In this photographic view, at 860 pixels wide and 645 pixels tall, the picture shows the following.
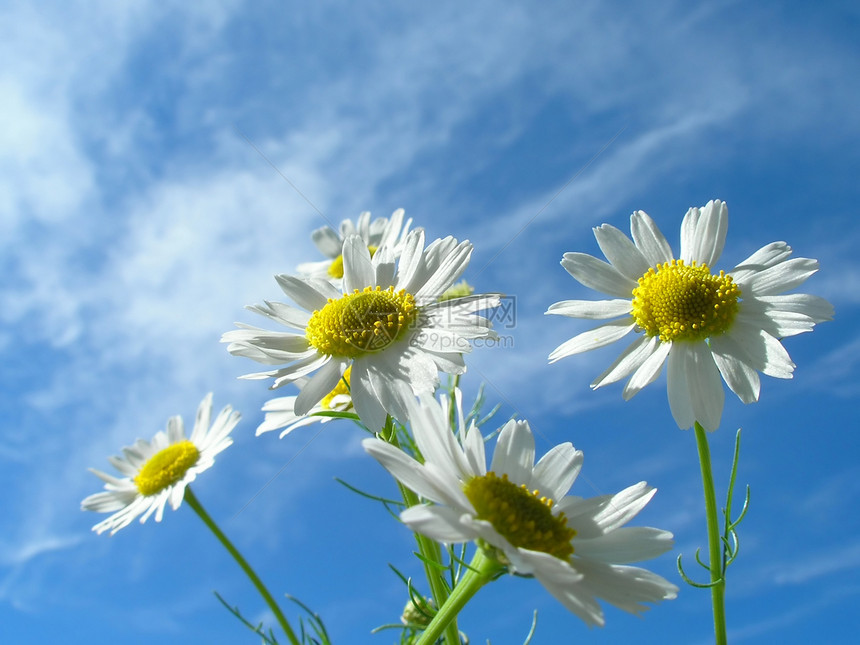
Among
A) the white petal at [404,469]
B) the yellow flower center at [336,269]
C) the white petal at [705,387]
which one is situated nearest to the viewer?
the white petal at [404,469]

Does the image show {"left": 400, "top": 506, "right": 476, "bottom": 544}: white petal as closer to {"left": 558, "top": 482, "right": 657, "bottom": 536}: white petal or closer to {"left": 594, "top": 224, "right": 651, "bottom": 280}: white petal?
{"left": 558, "top": 482, "right": 657, "bottom": 536}: white petal

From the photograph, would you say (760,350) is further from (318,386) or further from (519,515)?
(318,386)

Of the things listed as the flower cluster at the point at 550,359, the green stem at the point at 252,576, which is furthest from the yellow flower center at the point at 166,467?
the flower cluster at the point at 550,359

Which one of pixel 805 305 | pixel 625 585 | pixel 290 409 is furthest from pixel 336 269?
pixel 625 585

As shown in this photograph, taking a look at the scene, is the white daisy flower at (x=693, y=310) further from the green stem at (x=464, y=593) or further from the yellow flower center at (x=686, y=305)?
the green stem at (x=464, y=593)

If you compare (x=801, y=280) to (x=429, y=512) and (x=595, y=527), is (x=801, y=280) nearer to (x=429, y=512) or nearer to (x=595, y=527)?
(x=595, y=527)

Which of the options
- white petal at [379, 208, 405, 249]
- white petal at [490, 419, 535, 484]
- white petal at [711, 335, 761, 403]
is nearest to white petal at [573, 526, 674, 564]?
white petal at [490, 419, 535, 484]

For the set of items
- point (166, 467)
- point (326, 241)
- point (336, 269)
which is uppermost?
point (326, 241)
